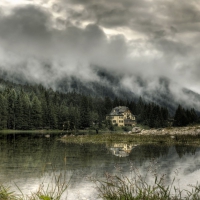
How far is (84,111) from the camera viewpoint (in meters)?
160

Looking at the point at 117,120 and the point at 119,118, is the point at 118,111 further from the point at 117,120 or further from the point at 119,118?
the point at 117,120

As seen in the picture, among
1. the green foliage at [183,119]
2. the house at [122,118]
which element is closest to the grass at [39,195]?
the green foliage at [183,119]

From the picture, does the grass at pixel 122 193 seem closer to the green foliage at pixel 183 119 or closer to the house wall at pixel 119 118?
the green foliage at pixel 183 119

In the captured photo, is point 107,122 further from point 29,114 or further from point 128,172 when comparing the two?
point 128,172

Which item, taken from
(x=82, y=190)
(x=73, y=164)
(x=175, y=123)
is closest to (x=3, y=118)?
(x=175, y=123)

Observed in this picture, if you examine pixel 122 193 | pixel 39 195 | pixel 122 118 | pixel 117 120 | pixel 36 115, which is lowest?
pixel 39 195

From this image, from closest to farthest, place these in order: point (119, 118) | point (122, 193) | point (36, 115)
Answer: point (122, 193) < point (36, 115) < point (119, 118)

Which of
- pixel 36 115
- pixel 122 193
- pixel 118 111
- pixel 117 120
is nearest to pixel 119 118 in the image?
pixel 117 120

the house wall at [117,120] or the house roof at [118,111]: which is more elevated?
the house roof at [118,111]

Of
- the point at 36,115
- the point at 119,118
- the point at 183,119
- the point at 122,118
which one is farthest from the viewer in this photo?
the point at 119,118

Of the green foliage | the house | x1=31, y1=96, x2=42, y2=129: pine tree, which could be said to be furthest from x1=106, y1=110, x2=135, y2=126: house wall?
x1=31, y1=96, x2=42, y2=129: pine tree

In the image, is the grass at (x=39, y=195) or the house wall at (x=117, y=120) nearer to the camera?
the grass at (x=39, y=195)

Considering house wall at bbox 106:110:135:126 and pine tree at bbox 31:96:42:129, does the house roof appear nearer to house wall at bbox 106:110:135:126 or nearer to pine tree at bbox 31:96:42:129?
house wall at bbox 106:110:135:126

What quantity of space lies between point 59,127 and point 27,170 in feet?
422
